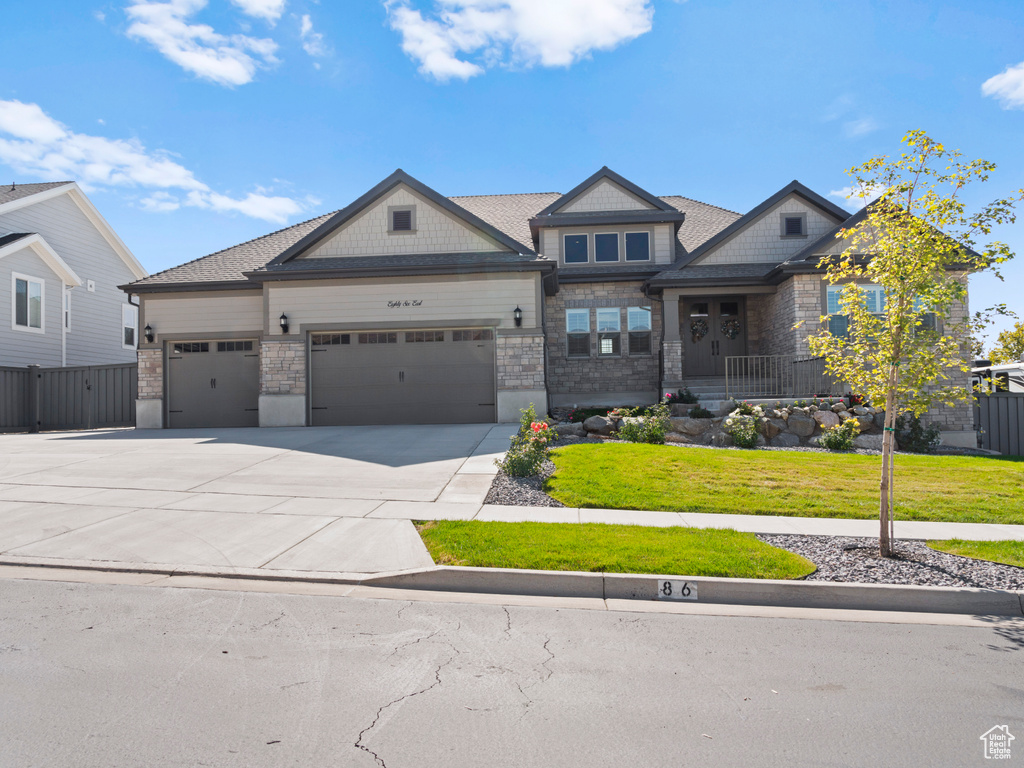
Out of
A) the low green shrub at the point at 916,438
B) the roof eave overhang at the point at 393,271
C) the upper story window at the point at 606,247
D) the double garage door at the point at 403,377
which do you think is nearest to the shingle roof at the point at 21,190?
the roof eave overhang at the point at 393,271

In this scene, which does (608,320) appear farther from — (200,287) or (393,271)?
(200,287)

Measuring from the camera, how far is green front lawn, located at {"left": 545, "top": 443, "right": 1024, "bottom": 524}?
8.04 metres

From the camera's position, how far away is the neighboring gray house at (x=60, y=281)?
20.3 meters

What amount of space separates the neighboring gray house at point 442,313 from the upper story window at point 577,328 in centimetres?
5

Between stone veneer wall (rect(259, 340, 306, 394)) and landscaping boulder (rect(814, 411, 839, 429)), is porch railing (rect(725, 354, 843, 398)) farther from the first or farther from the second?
stone veneer wall (rect(259, 340, 306, 394))

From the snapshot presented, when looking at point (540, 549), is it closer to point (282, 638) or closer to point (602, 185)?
point (282, 638)

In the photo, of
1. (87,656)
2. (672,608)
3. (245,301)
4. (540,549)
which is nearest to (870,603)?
(672,608)

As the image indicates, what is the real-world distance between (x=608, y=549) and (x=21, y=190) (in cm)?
2682

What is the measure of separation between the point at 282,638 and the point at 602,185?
18910 mm

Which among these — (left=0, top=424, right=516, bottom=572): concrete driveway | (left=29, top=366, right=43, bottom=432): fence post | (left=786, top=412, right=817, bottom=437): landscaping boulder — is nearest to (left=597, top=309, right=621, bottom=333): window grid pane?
(left=786, top=412, right=817, bottom=437): landscaping boulder

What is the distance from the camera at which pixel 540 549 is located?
18.9 feet

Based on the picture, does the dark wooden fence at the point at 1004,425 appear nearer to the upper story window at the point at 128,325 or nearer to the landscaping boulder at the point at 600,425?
the landscaping boulder at the point at 600,425

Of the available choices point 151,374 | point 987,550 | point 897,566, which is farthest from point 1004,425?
point 151,374

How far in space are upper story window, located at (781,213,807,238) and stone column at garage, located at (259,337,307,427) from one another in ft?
51.2
